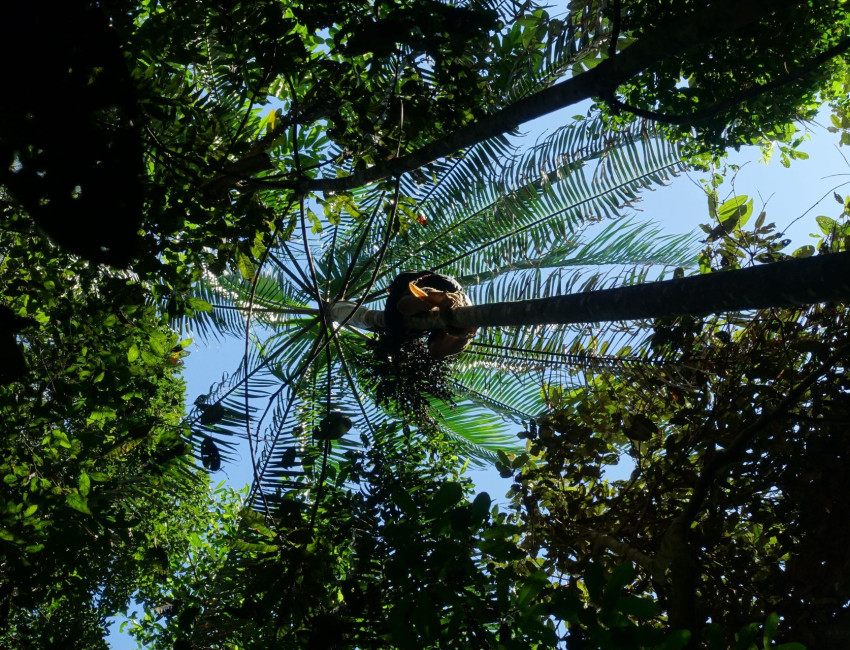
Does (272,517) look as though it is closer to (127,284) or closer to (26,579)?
(26,579)

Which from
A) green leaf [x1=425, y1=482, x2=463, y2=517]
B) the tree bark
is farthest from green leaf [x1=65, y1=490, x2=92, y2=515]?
green leaf [x1=425, y1=482, x2=463, y2=517]

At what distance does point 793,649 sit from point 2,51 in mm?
3424

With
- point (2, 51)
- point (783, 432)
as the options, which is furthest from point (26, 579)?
point (783, 432)

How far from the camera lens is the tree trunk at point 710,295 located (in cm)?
197

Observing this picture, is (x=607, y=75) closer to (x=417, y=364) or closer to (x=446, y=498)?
(x=446, y=498)

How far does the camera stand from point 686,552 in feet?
8.09

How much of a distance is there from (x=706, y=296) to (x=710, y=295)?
0.7 inches

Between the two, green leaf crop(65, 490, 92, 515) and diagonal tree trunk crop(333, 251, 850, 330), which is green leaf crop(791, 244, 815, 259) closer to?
diagonal tree trunk crop(333, 251, 850, 330)

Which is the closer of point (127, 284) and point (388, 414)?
point (127, 284)

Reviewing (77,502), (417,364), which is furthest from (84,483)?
(417,364)

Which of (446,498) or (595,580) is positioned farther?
(446,498)

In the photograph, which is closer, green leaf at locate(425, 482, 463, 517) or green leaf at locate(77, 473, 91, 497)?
green leaf at locate(425, 482, 463, 517)

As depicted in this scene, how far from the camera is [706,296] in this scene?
7.57 feet

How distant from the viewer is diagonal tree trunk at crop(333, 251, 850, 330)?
1974 millimetres
